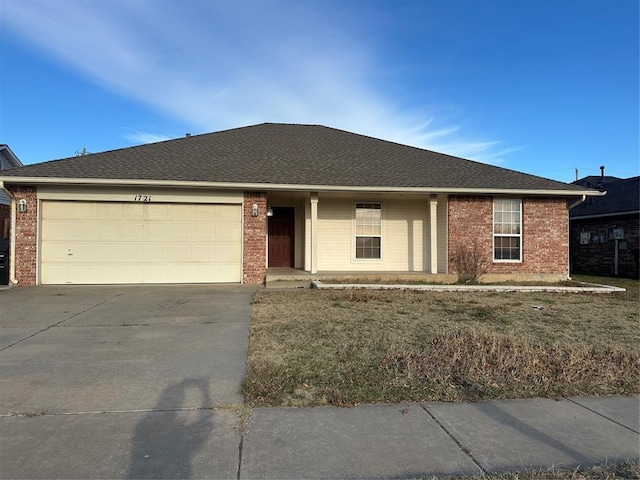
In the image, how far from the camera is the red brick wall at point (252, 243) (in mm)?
12742

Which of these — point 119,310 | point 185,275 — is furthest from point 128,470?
point 185,275

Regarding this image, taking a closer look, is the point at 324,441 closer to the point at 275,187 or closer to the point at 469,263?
the point at 275,187

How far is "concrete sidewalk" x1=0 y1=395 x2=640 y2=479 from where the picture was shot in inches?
116

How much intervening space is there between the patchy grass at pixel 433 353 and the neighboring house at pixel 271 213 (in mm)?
4609

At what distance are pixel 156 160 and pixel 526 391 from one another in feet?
39.4

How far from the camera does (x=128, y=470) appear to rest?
289 centimetres

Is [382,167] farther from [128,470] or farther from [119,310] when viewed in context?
[128,470]

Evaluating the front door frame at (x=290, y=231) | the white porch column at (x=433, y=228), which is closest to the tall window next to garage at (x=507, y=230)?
the white porch column at (x=433, y=228)

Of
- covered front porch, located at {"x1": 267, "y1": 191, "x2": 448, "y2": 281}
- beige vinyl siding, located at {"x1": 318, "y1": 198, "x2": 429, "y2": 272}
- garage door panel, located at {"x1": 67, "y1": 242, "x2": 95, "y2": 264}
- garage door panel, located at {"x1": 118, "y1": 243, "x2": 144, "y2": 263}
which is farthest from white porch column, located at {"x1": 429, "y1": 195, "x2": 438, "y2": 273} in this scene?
garage door panel, located at {"x1": 67, "y1": 242, "x2": 95, "y2": 264}

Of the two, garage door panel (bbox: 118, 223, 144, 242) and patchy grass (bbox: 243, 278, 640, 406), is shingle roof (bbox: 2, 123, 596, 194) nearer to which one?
garage door panel (bbox: 118, 223, 144, 242)

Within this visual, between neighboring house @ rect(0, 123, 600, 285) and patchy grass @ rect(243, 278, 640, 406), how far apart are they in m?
4.61

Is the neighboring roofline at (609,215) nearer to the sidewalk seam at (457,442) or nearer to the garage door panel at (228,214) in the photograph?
the garage door panel at (228,214)

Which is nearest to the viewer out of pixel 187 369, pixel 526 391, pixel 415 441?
pixel 415 441

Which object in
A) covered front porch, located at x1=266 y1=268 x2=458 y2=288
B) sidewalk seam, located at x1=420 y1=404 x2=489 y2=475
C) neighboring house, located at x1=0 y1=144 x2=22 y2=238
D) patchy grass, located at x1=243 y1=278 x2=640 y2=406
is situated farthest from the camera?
neighboring house, located at x1=0 y1=144 x2=22 y2=238
